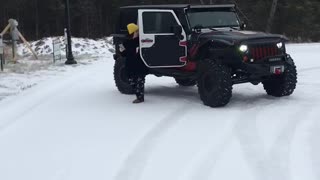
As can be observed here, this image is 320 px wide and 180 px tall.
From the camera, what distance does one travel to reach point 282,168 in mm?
5621

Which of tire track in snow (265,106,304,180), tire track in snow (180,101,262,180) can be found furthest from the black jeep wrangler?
tire track in snow (180,101,262,180)

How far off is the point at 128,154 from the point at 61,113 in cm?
316

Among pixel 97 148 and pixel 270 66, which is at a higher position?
pixel 270 66

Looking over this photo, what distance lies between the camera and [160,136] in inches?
284

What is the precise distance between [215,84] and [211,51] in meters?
0.79

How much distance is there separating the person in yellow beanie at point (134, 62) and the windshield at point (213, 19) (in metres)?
1.15

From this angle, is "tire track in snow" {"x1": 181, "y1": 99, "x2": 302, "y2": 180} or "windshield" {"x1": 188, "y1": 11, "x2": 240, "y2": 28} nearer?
"tire track in snow" {"x1": 181, "y1": 99, "x2": 302, "y2": 180}

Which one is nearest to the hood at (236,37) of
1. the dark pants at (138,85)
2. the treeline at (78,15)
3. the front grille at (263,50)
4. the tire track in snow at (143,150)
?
the front grille at (263,50)

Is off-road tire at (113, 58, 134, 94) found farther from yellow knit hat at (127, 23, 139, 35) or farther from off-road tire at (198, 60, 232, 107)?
off-road tire at (198, 60, 232, 107)

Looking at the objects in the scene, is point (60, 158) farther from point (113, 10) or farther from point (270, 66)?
point (113, 10)

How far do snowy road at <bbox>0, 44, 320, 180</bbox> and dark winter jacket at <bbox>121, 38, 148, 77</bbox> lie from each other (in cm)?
64

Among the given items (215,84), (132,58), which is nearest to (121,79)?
(132,58)

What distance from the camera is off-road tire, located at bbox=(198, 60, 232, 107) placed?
29.7 ft

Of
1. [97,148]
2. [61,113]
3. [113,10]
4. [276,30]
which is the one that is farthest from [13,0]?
[97,148]
